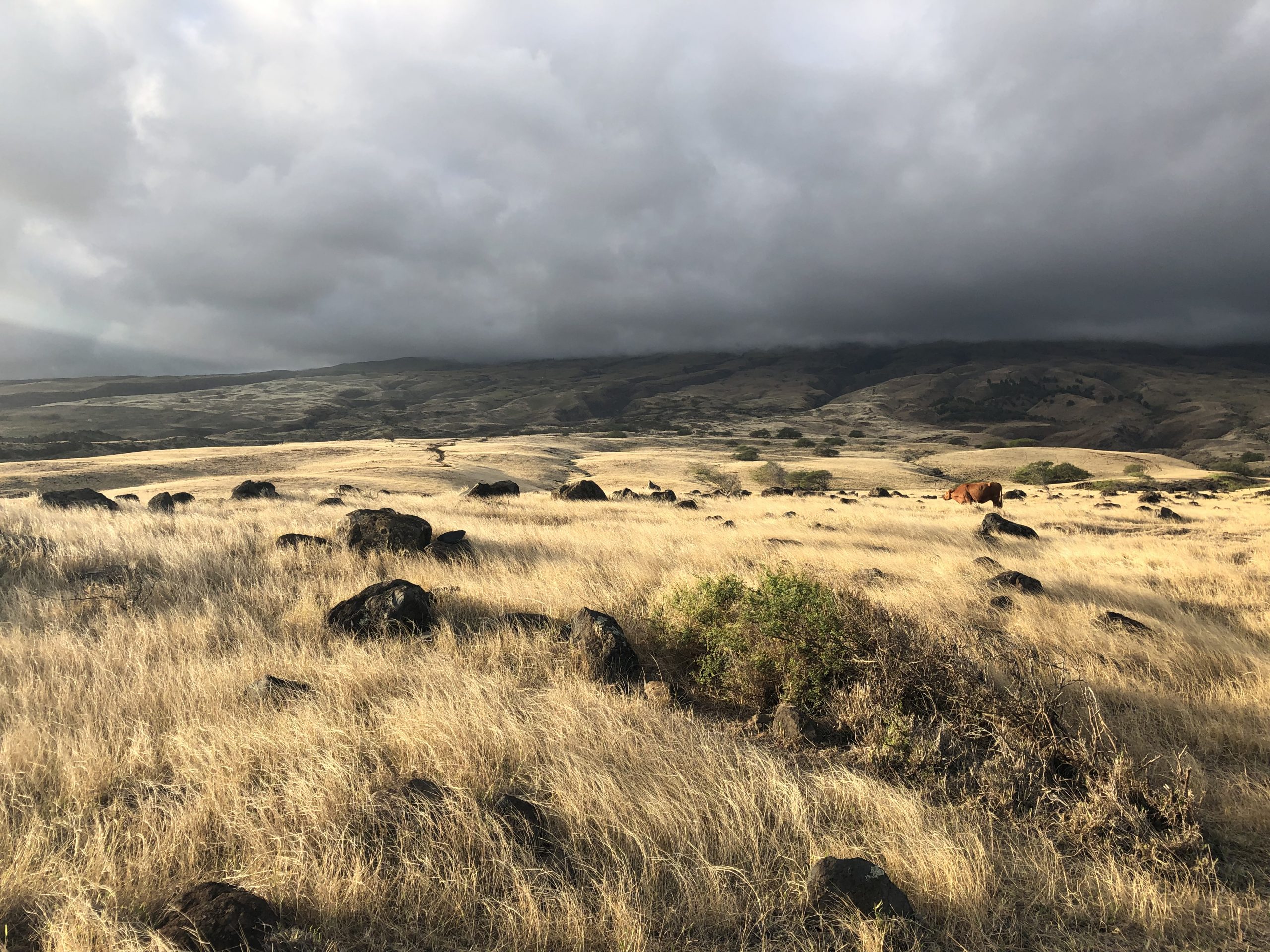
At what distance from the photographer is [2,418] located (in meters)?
132

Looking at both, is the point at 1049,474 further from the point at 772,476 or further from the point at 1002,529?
the point at 1002,529

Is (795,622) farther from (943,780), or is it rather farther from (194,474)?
(194,474)

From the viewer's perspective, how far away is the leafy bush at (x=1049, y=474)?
61.9 meters

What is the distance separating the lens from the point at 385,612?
6.69 m

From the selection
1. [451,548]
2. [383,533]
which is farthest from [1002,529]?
[383,533]

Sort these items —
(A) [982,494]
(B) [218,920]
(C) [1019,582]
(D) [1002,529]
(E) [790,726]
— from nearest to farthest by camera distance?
(B) [218,920]
(E) [790,726]
(C) [1019,582]
(D) [1002,529]
(A) [982,494]

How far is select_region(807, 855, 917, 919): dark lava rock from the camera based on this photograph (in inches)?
110

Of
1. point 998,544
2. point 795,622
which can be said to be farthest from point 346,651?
point 998,544

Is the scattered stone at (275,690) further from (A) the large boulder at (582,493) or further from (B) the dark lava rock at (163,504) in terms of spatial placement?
(A) the large boulder at (582,493)

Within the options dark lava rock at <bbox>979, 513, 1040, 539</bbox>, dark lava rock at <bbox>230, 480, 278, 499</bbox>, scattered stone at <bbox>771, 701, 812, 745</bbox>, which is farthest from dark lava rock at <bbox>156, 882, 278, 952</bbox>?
dark lava rock at <bbox>230, 480, 278, 499</bbox>

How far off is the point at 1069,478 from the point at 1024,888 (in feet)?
241

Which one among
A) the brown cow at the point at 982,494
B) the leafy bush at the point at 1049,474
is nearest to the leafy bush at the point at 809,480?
the brown cow at the point at 982,494

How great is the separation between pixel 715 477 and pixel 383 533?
146 ft

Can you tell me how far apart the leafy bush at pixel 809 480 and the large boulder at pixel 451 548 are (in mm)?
42657
